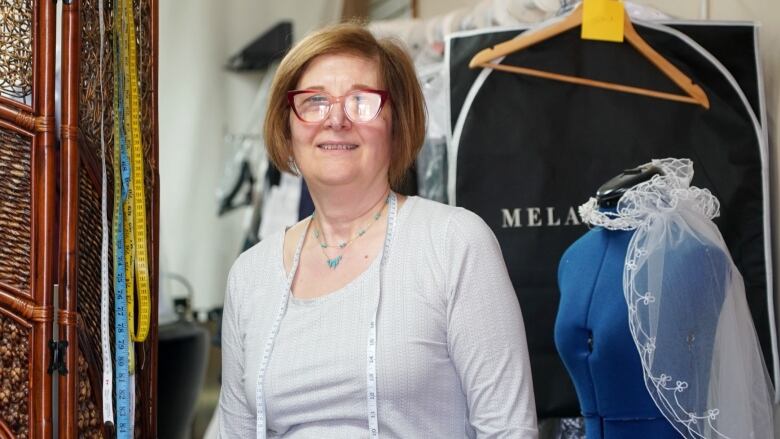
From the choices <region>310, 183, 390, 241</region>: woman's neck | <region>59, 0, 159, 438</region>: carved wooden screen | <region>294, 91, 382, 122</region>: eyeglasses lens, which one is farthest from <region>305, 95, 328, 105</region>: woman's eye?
<region>59, 0, 159, 438</region>: carved wooden screen

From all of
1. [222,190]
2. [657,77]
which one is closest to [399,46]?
[657,77]

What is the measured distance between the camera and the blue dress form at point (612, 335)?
1702 millimetres

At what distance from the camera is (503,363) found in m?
1.56

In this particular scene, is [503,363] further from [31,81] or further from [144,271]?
[31,81]

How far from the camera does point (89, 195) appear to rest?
63.7 inches

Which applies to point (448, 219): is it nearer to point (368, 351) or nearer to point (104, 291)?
point (368, 351)

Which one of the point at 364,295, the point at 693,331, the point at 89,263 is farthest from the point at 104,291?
the point at 693,331

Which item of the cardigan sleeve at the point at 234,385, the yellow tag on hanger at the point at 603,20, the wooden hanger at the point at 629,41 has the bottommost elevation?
the cardigan sleeve at the point at 234,385

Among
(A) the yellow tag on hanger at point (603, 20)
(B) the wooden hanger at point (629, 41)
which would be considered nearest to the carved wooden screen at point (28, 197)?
(B) the wooden hanger at point (629, 41)

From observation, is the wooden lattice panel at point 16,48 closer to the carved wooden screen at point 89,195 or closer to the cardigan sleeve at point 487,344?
the carved wooden screen at point 89,195

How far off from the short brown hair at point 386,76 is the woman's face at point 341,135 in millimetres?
16

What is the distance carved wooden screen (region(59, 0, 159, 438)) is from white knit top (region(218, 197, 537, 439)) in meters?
0.24

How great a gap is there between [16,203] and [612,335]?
3.26ft

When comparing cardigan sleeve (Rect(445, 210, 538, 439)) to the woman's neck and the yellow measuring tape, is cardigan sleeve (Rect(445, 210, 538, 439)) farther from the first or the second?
the yellow measuring tape
